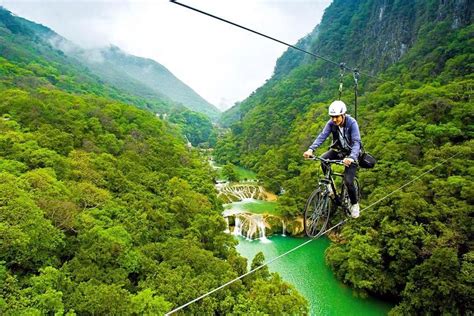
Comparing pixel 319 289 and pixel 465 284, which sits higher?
pixel 465 284

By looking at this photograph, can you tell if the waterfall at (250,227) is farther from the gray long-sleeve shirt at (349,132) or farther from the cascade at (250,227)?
the gray long-sleeve shirt at (349,132)

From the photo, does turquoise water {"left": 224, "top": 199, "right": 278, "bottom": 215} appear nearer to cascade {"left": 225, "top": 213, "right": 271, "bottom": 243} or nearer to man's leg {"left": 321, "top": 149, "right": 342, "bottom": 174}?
cascade {"left": 225, "top": 213, "right": 271, "bottom": 243}

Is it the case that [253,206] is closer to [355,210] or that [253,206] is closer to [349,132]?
[355,210]

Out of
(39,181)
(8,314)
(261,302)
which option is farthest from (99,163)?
(261,302)

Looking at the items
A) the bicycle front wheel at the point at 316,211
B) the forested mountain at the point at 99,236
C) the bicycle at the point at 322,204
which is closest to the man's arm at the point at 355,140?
the bicycle at the point at 322,204

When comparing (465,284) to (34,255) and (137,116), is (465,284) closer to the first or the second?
(34,255)

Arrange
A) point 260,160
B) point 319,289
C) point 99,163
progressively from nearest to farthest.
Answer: point 319,289 < point 99,163 < point 260,160

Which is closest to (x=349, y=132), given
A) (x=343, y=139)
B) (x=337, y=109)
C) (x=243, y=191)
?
(x=343, y=139)
